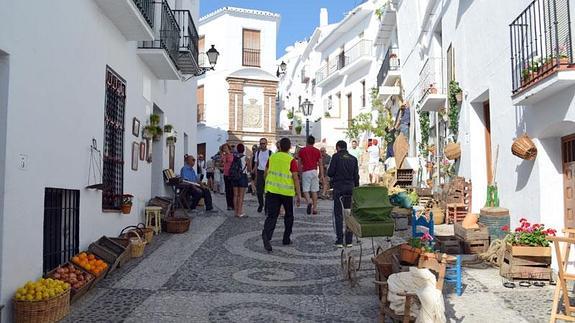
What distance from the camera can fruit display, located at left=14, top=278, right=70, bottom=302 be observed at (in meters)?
4.47

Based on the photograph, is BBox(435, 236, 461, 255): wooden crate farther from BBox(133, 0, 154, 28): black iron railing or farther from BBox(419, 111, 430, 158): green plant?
BBox(419, 111, 430, 158): green plant

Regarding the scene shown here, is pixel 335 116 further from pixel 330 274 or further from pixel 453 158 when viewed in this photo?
pixel 330 274

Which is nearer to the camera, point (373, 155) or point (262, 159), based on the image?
point (262, 159)

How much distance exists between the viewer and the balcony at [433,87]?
11.7 metres

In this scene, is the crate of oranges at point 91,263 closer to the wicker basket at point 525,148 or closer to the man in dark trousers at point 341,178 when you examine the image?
the man in dark trousers at point 341,178

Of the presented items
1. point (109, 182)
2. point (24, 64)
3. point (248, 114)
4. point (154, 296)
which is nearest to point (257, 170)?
point (109, 182)

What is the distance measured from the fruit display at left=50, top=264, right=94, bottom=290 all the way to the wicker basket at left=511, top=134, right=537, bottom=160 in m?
5.88

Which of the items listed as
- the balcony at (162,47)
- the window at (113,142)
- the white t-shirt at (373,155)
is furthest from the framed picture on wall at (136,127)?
the white t-shirt at (373,155)

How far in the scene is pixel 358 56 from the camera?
27453 mm

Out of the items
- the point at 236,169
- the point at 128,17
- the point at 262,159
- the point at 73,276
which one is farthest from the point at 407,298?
the point at 262,159

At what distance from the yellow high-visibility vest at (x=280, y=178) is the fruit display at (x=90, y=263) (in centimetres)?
272

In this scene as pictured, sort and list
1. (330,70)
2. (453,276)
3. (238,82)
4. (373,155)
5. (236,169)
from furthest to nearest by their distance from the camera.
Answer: (330,70)
(238,82)
(373,155)
(236,169)
(453,276)

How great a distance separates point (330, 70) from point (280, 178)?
2535cm

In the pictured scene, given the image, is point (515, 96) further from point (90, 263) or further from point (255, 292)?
point (90, 263)
